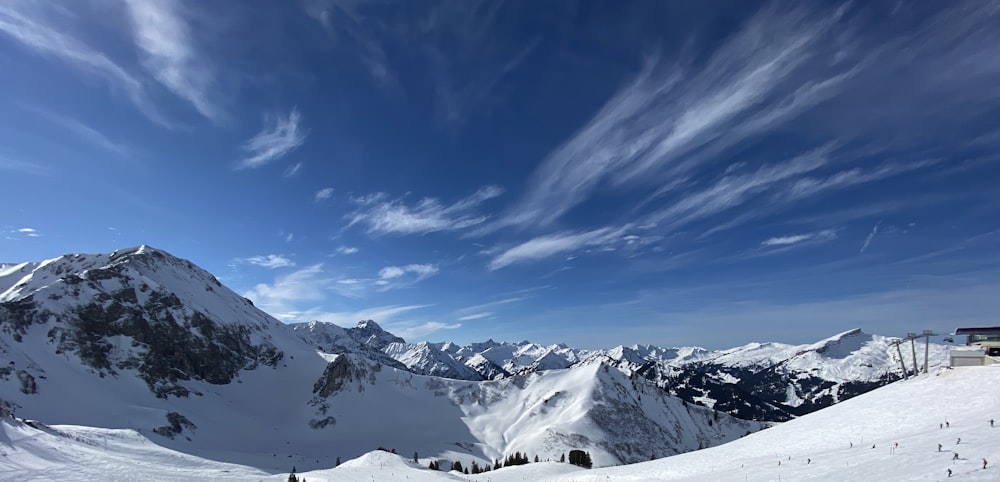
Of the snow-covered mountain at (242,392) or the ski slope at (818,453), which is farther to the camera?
the snow-covered mountain at (242,392)

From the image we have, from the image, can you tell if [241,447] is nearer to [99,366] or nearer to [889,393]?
[99,366]

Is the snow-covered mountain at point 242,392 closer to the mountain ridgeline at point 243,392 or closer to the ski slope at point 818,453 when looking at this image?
the mountain ridgeline at point 243,392

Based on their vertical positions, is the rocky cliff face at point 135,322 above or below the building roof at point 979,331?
above

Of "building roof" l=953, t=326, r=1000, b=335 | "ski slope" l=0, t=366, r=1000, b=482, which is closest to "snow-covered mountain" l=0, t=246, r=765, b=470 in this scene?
Answer: "ski slope" l=0, t=366, r=1000, b=482

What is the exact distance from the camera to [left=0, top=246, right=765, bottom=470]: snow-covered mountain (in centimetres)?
11644

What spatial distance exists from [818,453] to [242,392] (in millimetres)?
178745

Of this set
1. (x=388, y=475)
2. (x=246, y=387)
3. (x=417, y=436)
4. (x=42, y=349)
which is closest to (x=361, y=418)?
(x=417, y=436)

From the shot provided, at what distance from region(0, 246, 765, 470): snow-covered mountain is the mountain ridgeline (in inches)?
21.3

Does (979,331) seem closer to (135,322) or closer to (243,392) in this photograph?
(243,392)

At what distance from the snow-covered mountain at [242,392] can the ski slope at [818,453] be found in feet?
241

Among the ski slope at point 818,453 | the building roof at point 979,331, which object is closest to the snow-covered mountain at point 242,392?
the ski slope at point 818,453

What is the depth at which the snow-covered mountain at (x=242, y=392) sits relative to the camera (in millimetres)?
116438

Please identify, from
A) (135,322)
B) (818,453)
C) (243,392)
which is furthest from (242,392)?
(818,453)

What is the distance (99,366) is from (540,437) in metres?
133
